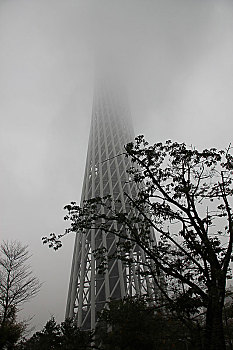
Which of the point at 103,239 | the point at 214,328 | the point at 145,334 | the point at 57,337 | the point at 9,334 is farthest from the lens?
the point at 103,239

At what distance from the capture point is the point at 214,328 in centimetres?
454

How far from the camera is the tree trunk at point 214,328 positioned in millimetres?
4461

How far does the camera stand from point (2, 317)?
469 inches

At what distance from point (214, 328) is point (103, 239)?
10.4 metres

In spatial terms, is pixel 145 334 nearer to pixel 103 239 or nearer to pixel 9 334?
pixel 9 334

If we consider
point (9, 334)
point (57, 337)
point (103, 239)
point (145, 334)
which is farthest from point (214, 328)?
point (103, 239)

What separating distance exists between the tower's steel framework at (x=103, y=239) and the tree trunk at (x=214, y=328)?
188 centimetres

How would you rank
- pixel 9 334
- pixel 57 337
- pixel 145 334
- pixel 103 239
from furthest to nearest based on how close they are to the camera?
pixel 103 239
pixel 9 334
pixel 57 337
pixel 145 334

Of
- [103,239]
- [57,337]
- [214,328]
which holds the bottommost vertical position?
[57,337]

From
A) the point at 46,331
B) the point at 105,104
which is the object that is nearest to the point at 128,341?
the point at 46,331

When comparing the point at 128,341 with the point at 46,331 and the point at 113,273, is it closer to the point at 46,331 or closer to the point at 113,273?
the point at 46,331

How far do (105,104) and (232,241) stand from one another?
91.8ft

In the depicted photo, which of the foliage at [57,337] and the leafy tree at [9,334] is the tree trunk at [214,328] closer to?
the foliage at [57,337]

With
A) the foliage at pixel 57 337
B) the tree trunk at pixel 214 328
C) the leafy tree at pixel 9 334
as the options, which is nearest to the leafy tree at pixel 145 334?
the tree trunk at pixel 214 328
